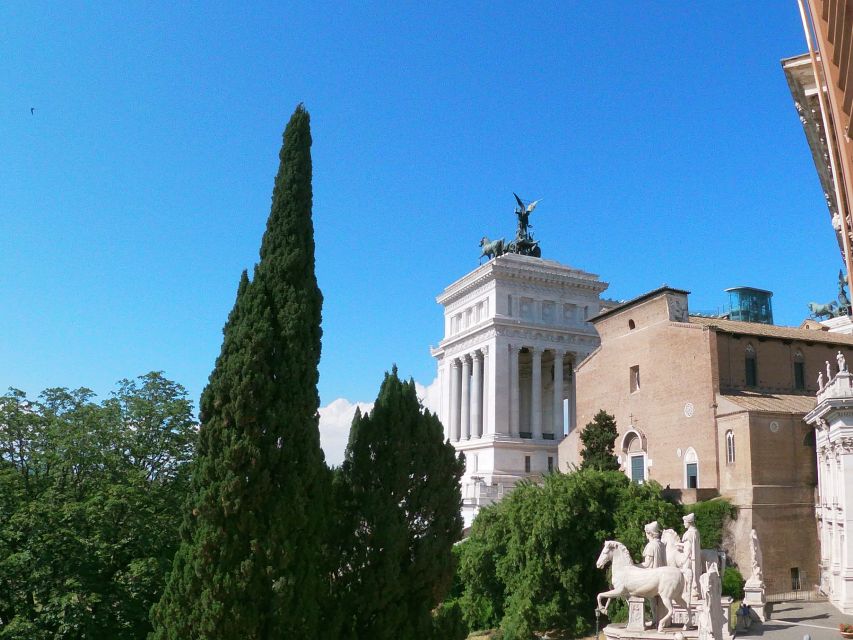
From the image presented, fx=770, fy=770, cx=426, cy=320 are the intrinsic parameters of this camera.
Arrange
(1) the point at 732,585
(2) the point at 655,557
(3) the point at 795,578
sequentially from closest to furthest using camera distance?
(2) the point at 655,557
(1) the point at 732,585
(3) the point at 795,578

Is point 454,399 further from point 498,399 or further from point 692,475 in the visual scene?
point 692,475

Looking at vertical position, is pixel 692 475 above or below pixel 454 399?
below

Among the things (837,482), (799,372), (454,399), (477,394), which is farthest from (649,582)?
(454,399)

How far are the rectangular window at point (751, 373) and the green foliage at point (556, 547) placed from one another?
33.6 ft

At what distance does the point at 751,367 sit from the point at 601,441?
29.6 feet

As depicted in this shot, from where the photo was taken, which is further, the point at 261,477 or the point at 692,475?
the point at 692,475

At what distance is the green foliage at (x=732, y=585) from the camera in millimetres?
33000

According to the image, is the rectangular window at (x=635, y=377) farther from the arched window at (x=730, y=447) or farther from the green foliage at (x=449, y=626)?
the green foliage at (x=449, y=626)

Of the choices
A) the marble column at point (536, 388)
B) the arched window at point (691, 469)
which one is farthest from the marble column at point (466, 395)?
the arched window at point (691, 469)

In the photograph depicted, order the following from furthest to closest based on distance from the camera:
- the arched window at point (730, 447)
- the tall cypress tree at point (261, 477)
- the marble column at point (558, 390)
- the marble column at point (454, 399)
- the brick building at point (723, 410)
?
1. the marble column at point (454, 399)
2. the marble column at point (558, 390)
3. the arched window at point (730, 447)
4. the brick building at point (723, 410)
5. the tall cypress tree at point (261, 477)

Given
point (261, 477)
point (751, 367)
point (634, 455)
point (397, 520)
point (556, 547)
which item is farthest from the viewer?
point (634, 455)

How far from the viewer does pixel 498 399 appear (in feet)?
218

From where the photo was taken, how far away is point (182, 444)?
25.5m

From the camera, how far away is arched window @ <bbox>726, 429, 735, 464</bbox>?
37662mm
